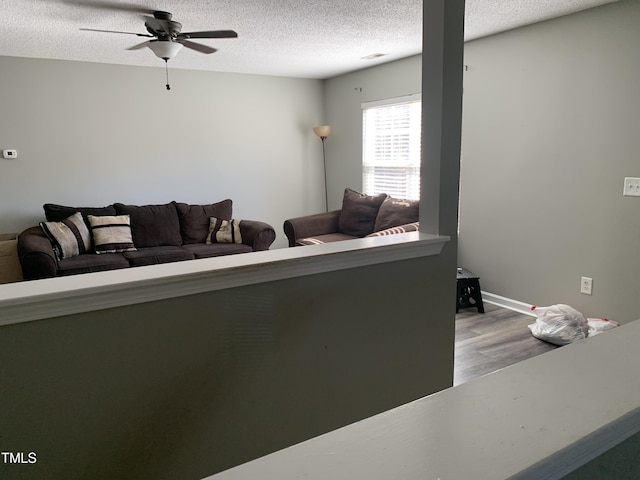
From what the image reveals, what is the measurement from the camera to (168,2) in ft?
9.31

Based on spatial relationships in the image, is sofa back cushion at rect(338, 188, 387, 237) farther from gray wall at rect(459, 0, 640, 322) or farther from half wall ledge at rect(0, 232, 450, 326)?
half wall ledge at rect(0, 232, 450, 326)

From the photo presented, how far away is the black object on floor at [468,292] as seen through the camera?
12.7 feet

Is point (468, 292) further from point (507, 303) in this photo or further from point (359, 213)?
point (359, 213)

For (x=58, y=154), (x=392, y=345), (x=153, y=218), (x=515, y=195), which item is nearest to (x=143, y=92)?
(x=58, y=154)

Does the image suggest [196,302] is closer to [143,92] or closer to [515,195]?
[515,195]

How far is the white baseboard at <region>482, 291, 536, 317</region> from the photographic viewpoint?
3.77m

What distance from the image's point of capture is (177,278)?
1.41m

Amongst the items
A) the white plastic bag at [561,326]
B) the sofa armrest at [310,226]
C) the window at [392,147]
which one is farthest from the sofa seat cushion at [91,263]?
the white plastic bag at [561,326]

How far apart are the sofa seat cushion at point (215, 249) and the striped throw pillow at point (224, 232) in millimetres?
79

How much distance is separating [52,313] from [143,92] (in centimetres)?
427

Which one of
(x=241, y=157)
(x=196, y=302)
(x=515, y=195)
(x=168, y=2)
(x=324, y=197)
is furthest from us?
(x=324, y=197)

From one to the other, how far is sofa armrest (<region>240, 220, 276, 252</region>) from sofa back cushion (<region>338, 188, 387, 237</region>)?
0.83m

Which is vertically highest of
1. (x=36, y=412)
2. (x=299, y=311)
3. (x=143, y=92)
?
(x=143, y=92)

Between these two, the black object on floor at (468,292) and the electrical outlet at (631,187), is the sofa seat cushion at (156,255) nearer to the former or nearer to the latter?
the black object on floor at (468,292)
